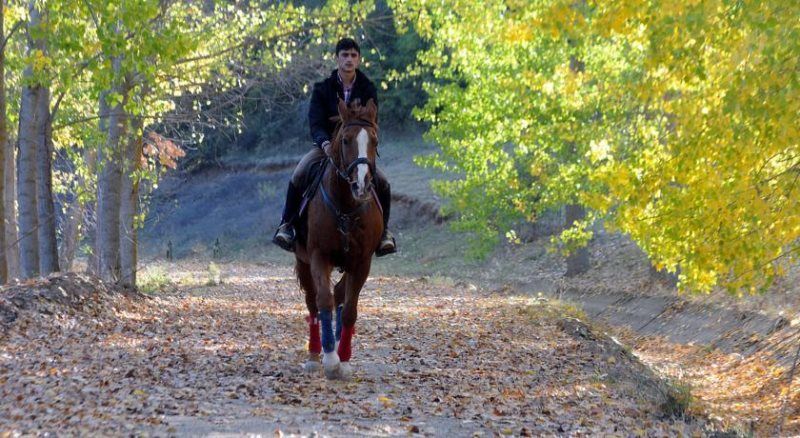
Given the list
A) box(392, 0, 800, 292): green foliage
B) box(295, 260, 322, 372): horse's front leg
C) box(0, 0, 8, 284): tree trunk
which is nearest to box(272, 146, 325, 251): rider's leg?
box(295, 260, 322, 372): horse's front leg

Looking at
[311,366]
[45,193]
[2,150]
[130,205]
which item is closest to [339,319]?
[311,366]

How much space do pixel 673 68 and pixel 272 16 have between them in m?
9.97

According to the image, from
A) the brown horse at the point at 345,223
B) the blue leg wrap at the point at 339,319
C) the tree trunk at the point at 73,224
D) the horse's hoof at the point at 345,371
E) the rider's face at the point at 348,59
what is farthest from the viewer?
the tree trunk at the point at 73,224

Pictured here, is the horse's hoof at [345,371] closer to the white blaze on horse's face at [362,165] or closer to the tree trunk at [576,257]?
the white blaze on horse's face at [362,165]

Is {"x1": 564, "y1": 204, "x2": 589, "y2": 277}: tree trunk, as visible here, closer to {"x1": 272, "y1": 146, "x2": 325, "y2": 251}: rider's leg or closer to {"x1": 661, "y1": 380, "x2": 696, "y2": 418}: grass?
{"x1": 272, "y1": 146, "x2": 325, "y2": 251}: rider's leg

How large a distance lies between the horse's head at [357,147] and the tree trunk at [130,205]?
9.48 metres

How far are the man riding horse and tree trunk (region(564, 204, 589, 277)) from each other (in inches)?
772

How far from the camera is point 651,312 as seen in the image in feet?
72.4

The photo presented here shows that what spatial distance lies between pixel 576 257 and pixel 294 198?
67.4ft

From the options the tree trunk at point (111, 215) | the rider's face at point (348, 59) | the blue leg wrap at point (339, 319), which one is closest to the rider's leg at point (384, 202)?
the blue leg wrap at point (339, 319)

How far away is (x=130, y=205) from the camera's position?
23094mm

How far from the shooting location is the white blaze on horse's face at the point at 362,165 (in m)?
9.15

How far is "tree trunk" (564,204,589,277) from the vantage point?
29594mm

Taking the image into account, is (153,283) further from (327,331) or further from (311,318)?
(327,331)
